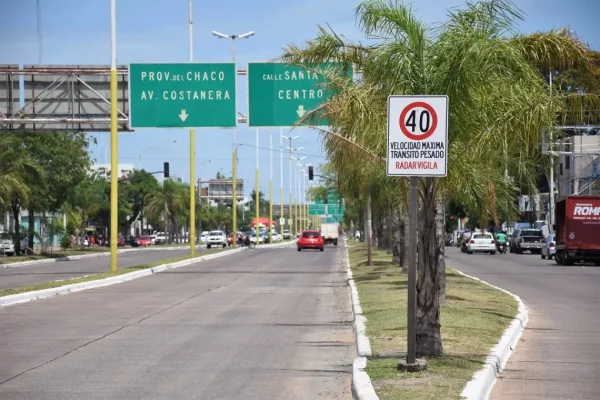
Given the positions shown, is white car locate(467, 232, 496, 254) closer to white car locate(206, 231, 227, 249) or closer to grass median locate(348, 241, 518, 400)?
white car locate(206, 231, 227, 249)

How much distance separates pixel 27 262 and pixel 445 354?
→ 4520 cm

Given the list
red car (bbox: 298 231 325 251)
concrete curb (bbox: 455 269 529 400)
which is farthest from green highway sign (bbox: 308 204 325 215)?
concrete curb (bbox: 455 269 529 400)

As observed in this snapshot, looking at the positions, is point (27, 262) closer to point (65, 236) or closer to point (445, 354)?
point (65, 236)

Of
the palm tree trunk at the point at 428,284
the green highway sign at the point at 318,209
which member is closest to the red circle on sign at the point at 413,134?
the palm tree trunk at the point at 428,284

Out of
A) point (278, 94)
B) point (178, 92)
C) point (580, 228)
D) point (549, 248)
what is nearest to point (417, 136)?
point (278, 94)

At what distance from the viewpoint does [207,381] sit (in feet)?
40.1

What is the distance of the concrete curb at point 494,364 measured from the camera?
425 inches

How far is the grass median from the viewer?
11031 millimetres

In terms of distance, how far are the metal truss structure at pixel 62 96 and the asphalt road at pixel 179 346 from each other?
39.9ft

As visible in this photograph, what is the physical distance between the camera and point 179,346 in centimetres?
1588

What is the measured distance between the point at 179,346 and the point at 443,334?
3.90 metres

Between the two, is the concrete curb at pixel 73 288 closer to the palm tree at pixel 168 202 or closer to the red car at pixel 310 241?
the red car at pixel 310 241

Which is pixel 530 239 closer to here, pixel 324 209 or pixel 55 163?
pixel 55 163

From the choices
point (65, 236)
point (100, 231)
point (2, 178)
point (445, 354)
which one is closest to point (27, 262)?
point (2, 178)
